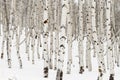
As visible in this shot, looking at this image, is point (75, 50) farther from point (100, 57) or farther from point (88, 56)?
point (100, 57)

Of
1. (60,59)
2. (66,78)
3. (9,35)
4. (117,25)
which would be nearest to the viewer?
(60,59)

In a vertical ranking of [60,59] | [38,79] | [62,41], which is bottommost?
[38,79]

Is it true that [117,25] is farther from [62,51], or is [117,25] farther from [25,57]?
[62,51]

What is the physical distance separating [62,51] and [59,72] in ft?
3.12

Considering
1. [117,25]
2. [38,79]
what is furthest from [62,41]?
[117,25]

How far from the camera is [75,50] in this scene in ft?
114

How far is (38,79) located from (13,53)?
12085 mm

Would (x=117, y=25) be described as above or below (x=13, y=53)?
above

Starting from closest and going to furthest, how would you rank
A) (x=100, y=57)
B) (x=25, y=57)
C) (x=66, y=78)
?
1. (x=100, y=57)
2. (x=66, y=78)
3. (x=25, y=57)

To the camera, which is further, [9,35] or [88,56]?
[88,56]

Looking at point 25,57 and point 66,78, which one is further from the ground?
Result: point 25,57

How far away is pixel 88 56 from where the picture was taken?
22125 millimetres

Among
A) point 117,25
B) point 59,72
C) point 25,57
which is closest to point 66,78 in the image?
point 59,72

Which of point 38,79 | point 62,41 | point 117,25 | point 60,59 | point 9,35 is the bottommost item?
point 38,79
